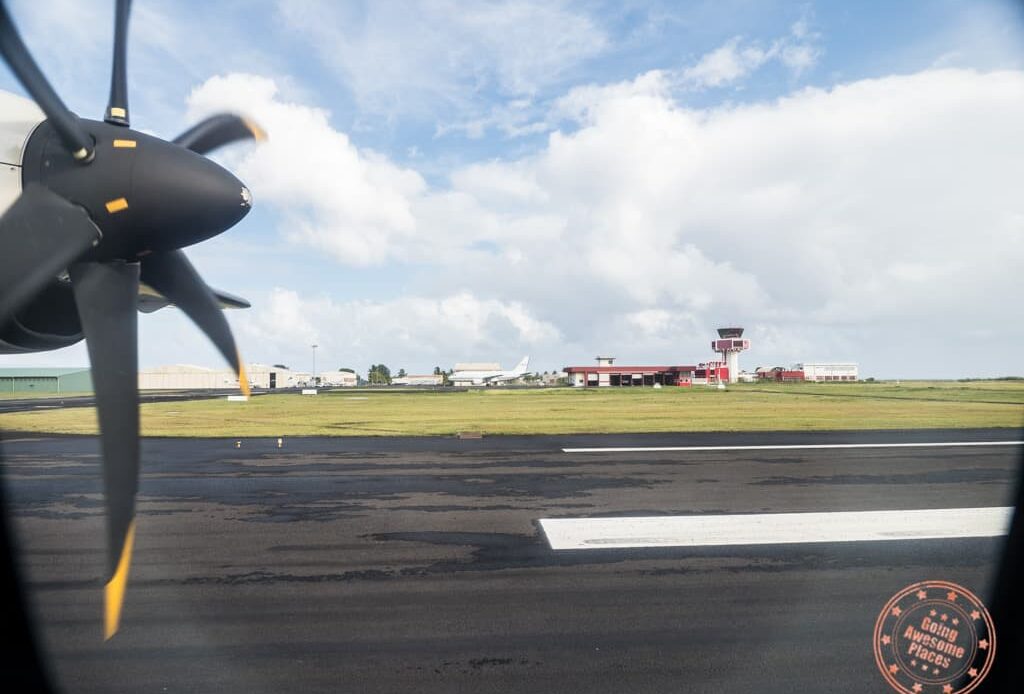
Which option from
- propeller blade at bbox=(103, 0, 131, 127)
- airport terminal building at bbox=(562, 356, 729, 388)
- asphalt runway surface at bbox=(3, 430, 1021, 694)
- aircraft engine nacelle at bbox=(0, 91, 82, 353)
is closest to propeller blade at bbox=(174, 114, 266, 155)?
propeller blade at bbox=(103, 0, 131, 127)

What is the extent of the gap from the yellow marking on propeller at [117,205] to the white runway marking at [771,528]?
6.28 metres

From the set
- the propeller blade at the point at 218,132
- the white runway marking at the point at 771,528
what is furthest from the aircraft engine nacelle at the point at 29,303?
the white runway marking at the point at 771,528

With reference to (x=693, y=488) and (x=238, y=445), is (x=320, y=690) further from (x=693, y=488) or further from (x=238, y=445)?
(x=238, y=445)

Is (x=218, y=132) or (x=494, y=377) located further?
(x=494, y=377)

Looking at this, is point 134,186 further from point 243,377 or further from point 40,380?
point 40,380

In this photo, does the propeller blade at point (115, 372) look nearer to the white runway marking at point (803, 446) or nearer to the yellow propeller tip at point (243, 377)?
the yellow propeller tip at point (243, 377)

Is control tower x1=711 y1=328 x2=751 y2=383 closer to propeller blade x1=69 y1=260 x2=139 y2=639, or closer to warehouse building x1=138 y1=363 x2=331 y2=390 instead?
warehouse building x1=138 y1=363 x2=331 y2=390

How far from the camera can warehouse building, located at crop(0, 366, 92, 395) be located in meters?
69.7

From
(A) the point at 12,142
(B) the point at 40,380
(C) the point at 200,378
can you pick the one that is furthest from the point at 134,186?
(C) the point at 200,378

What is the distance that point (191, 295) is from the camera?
6652mm

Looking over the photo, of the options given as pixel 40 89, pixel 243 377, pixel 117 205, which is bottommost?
pixel 243 377

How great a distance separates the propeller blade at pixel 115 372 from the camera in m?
4.95

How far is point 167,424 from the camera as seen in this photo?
25.5 meters

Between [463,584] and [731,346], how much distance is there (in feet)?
345
